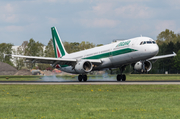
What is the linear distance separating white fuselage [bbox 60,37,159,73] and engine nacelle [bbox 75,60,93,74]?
66.3 inches

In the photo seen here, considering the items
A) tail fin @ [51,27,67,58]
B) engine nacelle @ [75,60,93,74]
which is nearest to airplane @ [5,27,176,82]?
engine nacelle @ [75,60,93,74]

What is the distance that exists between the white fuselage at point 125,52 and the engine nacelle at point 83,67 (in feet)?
5.52

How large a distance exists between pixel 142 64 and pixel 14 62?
13252 cm

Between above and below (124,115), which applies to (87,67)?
above

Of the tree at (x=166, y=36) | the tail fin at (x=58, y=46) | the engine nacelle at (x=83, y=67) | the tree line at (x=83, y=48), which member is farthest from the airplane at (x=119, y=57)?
the tree at (x=166, y=36)

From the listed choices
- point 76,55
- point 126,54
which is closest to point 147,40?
point 126,54

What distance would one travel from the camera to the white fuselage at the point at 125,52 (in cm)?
3778

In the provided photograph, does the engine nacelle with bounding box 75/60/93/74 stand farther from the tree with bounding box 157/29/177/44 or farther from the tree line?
the tree with bounding box 157/29/177/44

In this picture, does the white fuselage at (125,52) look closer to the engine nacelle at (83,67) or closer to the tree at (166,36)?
the engine nacelle at (83,67)

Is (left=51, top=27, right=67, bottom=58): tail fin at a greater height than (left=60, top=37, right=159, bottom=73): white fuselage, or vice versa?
(left=51, top=27, right=67, bottom=58): tail fin

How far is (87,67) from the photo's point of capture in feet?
140

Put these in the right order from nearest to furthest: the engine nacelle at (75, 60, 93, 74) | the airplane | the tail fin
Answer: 1. the airplane
2. the engine nacelle at (75, 60, 93, 74)
3. the tail fin

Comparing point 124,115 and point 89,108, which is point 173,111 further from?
point 89,108

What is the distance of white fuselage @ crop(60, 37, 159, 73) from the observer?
37781 mm
